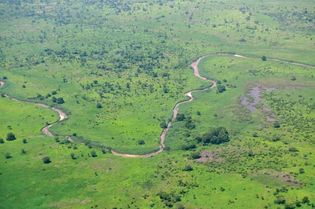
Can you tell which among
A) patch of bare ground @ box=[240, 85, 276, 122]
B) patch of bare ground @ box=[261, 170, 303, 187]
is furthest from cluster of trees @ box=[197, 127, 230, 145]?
→ patch of bare ground @ box=[261, 170, 303, 187]

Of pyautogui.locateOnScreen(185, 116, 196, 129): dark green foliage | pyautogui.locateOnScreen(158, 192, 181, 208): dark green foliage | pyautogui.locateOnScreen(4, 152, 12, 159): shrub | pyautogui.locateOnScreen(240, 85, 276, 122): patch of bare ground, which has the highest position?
pyautogui.locateOnScreen(4, 152, 12, 159): shrub

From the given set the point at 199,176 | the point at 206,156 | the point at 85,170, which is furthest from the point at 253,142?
the point at 85,170

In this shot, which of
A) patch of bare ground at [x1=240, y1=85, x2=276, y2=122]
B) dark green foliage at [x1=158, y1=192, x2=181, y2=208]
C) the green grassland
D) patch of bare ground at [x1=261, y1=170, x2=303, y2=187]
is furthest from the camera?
patch of bare ground at [x1=240, y1=85, x2=276, y2=122]

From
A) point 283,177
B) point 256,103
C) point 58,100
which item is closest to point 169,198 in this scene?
point 283,177

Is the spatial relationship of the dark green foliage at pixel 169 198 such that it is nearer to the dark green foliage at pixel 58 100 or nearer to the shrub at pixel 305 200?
the shrub at pixel 305 200

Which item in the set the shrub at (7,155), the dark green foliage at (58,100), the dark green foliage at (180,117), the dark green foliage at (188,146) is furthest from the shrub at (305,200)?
the dark green foliage at (58,100)

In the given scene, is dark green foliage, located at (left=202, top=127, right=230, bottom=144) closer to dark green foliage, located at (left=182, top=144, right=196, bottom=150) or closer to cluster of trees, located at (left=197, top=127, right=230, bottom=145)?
cluster of trees, located at (left=197, top=127, right=230, bottom=145)

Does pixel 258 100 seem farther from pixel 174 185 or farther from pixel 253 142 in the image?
pixel 174 185
